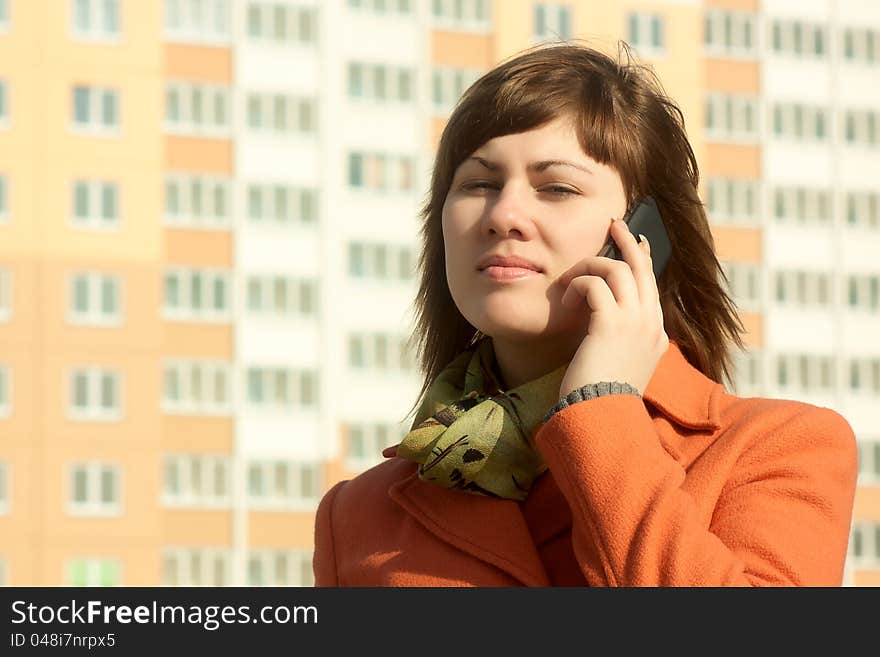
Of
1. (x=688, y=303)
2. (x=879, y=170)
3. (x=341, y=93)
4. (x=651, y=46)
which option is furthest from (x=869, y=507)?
(x=688, y=303)

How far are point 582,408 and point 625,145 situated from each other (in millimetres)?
679

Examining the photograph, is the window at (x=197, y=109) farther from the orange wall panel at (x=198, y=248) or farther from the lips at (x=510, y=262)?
the lips at (x=510, y=262)

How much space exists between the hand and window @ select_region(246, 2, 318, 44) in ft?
176

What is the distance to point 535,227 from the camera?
11.4 ft

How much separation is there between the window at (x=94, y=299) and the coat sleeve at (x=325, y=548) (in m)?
50.5

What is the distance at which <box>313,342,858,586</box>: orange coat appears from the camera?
305 cm

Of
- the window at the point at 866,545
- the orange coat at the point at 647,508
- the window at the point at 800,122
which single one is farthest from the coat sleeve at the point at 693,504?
the window at the point at 800,122

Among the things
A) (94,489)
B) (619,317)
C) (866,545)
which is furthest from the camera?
(866,545)

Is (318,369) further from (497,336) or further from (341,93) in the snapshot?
(497,336)

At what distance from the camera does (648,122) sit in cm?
371

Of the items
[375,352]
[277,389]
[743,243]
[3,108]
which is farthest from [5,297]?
[743,243]

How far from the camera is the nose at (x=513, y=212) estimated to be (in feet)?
11.3

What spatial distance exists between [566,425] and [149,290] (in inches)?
2033

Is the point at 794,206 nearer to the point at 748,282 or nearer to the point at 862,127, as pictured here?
the point at 748,282
